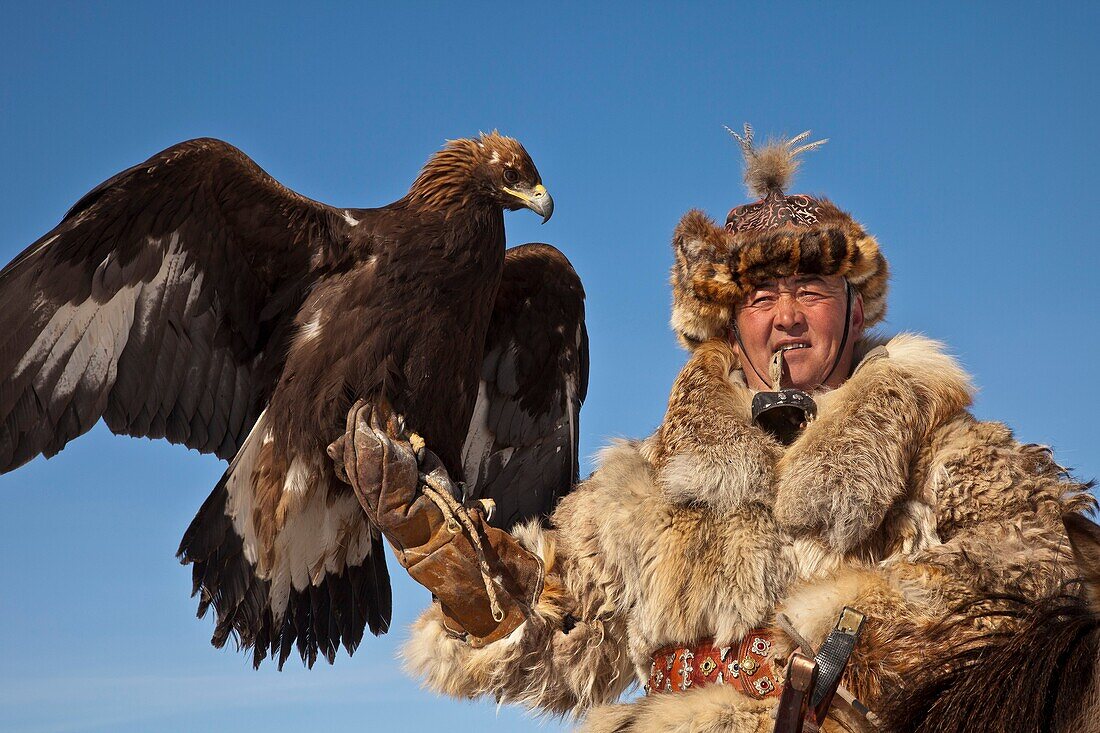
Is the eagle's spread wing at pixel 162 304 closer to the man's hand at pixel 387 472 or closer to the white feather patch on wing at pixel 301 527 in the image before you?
the white feather patch on wing at pixel 301 527

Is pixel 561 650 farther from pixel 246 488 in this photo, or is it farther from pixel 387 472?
pixel 246 488

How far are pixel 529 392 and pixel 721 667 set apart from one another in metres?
1.79

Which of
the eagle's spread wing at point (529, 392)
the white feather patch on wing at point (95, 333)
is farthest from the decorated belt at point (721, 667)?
the white feather patch on wing at point (95, 333)

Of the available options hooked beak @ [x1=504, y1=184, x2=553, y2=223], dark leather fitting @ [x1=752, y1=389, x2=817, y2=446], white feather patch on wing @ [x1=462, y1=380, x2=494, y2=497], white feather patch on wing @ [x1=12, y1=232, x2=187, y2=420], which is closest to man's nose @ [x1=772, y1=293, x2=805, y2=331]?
dark leather fitting @ [x1=752, y1=389, x2=817, y2=446]

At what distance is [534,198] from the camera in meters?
3.51

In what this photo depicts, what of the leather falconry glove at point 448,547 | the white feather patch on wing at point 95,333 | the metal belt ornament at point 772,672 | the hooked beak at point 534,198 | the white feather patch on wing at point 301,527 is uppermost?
the hooked beak at point 534,198

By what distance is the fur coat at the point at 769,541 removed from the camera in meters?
2.11

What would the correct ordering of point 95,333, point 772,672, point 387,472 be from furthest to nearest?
point 95,333 < point 387,472 < point 772,672

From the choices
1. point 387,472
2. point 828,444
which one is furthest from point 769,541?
point 387,472

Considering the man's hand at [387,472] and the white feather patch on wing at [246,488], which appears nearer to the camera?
the man's hand at [387,472]

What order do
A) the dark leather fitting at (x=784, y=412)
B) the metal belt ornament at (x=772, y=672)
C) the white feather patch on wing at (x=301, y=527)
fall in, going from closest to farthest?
the metal belt ornament at (x=772, y=672), the dark leather fitting at (x=784, y=412), the white feather patch on wing at (x=301, y=527)

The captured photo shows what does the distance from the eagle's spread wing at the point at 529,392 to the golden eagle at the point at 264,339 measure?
42 centimetres

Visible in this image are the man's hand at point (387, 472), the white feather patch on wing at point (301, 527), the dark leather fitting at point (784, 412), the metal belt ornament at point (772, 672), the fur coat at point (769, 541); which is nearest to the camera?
the metal belt ornament at point (772, 672)

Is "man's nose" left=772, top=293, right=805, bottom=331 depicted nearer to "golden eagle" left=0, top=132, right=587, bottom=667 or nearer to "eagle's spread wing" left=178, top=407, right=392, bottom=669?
"golden eagle" left=0, top=132, right=587, bottom=667
